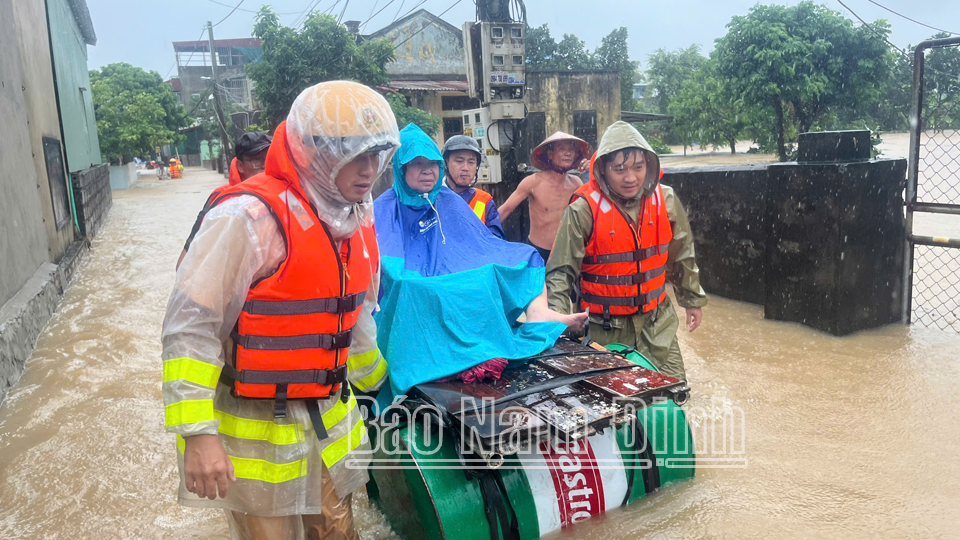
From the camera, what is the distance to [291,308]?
210cm

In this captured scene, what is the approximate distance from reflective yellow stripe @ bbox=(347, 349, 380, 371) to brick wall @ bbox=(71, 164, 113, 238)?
1140cm

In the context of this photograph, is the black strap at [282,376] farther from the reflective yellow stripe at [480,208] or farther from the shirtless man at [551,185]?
the shirtless man at [551,185]

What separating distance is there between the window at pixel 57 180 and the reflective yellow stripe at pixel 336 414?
8776 mm

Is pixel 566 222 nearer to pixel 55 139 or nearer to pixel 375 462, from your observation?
pixel 375 462

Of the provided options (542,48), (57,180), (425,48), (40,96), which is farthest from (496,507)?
(542,48)

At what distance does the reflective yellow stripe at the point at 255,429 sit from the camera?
7.10 feet

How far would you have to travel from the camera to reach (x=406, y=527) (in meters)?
2.97

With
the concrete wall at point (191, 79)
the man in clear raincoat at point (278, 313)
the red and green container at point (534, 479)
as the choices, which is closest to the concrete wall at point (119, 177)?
the concrete wall at point (191, 79)

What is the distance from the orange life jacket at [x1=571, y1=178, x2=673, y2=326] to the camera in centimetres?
382

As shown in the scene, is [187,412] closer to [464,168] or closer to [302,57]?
[464,168]

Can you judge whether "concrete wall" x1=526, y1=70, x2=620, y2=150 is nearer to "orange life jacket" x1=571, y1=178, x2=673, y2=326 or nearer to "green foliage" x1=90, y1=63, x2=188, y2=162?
"green foliage" x1=90, y1=63, x2=188, y2=162

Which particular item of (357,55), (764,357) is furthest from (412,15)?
(764,357)

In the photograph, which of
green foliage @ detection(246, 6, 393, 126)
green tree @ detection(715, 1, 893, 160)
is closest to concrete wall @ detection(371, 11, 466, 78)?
green foliage @ detection(246, 6, 393, 126)

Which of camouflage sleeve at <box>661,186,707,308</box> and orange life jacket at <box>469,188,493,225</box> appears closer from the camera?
camouflage sleeve at <box>661,186,707,308</box>
